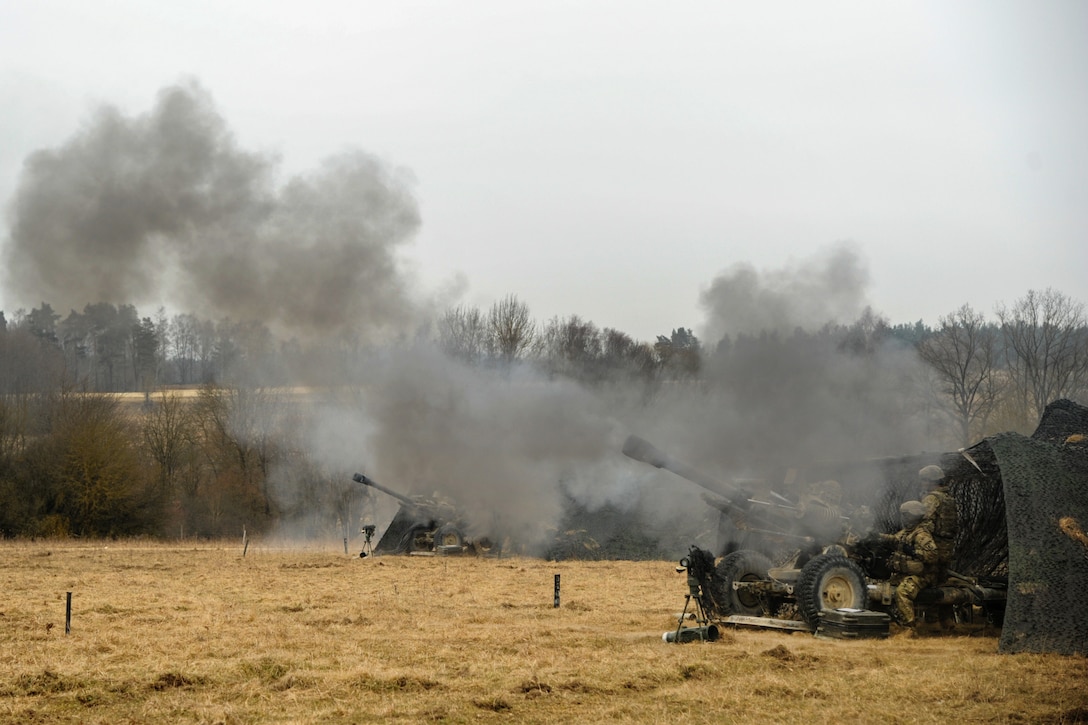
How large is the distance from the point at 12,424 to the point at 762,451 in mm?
41811

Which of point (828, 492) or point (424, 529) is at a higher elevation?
point (828, 492)

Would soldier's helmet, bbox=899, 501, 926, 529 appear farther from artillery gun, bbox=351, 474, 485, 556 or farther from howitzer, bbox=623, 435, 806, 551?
artillery gun, bbox=351, 474, 485, 556

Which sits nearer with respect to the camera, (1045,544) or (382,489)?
(1045,544)

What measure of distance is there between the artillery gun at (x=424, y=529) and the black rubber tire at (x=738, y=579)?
56.3ft

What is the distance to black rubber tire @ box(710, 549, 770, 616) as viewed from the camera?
16250 mm

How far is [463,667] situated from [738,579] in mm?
5853

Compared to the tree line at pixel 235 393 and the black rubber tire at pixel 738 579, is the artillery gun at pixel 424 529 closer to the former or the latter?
the tree line at pixel 235 393

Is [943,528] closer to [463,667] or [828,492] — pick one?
[828,492]

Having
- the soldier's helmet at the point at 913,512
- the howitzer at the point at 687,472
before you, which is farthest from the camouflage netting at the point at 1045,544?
the howitzer at the point at 687,472

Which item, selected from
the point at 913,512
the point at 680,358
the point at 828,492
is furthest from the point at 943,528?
the point at 680,358

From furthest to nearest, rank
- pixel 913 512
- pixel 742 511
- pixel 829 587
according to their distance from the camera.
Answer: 1. pixel 742 511
2. pixel 913 512
3. pixel 829 587

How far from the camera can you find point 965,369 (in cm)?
4431

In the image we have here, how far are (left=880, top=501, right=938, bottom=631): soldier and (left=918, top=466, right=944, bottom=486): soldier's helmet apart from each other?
21.1 inches

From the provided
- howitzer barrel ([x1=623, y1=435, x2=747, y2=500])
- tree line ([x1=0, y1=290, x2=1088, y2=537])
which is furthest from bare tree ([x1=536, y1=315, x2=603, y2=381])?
howitzer barrel ([x1=623, y1=435, x2=747, y2=500])
